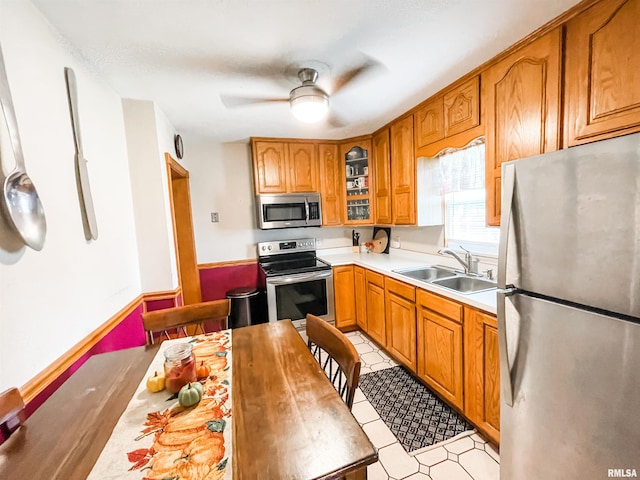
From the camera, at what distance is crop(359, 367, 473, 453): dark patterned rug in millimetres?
1636

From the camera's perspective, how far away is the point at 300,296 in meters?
2.81

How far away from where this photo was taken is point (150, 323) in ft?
4.81

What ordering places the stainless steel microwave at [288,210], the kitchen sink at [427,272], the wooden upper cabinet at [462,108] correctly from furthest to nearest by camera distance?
1. the stainless steel microwave at [288,210]
2. the kitchen sink at [427,272]
3. the wooden upper cabinet at [462,108]

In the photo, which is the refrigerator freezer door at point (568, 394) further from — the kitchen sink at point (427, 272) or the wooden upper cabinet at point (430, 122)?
the wooden upper cabinet at point (430, 122)

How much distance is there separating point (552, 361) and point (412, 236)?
79.1 inches

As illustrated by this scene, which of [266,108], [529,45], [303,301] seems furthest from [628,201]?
[303,301]

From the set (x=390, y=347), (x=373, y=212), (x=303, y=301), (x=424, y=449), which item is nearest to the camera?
(x=424, y=449)

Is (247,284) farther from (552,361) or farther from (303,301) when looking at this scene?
(552,361)

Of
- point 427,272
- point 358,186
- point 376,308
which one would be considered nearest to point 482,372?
point 427,272

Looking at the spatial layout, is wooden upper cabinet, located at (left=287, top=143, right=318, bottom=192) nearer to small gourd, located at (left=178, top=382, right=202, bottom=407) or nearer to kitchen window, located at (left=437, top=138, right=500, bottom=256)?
kitchen window, located at (left=437, top=138, right=500, bottom=256)

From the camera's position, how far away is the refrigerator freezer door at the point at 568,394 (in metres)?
0.84

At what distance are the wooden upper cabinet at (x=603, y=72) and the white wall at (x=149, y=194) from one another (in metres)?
2.48

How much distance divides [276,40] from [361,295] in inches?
91.9

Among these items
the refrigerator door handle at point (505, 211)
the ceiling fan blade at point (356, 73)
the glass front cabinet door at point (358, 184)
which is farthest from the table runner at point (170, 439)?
the glass front cabinet door at point (358, 184)
